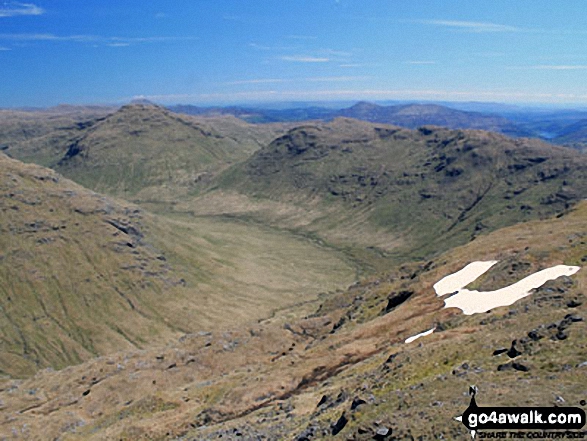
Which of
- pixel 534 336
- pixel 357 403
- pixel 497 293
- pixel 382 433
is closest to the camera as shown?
pixel 382 433

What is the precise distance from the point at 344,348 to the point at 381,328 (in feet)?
26.3

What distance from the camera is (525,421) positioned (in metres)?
28.8

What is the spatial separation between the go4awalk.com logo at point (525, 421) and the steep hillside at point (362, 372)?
33.0 inches

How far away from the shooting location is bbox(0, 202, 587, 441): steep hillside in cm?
3578

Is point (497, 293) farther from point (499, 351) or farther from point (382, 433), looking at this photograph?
point (382, 433)

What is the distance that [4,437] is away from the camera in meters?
87.5

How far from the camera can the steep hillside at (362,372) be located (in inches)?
1409

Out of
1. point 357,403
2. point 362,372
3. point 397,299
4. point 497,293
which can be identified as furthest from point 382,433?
point 397,299

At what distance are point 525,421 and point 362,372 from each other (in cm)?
3269

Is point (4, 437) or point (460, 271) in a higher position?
point (460, 271)

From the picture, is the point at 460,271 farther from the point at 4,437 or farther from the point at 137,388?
the point at 4,437

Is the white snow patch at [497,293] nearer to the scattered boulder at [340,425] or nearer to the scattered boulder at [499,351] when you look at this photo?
the scattered boulder at [499,351]

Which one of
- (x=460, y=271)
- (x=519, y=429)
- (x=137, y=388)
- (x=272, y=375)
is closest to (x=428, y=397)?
(x=519, y=429)

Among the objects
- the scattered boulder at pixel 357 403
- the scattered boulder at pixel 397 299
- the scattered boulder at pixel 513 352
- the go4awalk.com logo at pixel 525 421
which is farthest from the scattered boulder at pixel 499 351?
the scattered boulder at pixel 397 299
